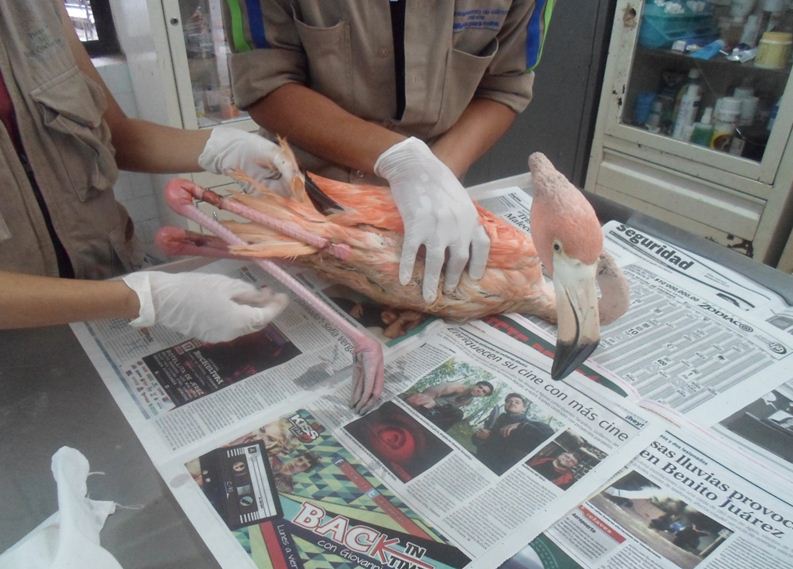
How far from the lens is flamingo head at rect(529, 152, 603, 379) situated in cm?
86

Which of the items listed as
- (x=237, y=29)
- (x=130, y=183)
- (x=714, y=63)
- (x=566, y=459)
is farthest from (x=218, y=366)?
(x=714, y=63)

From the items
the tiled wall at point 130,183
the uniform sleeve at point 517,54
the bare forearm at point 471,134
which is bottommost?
the tiled wall at point 130,183

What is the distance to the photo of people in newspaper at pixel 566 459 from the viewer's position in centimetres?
75

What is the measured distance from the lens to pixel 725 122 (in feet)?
7.04

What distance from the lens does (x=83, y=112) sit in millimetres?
947

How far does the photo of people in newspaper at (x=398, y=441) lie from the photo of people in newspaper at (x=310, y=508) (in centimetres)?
3

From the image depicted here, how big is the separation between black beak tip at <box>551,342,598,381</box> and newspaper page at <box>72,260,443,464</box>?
9.9 inches

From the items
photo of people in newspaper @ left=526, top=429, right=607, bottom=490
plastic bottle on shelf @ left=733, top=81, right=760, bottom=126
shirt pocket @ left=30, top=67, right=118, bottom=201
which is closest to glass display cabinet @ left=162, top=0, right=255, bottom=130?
shirt pocket @ left=30, top=67, right=118, bottom=201

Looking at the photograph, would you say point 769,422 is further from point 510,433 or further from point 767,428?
point 510,433

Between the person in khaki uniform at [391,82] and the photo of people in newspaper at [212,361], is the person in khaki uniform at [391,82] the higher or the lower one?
the higher one

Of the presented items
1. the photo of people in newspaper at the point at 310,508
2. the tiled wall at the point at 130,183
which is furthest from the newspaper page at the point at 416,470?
the tiled wall at the point at 130,183

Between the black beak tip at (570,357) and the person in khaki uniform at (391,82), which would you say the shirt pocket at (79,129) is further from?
the black beak tip at (570,357)

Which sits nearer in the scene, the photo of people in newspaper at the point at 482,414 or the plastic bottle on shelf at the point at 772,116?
the photo of people in newspaper at the point at 482,414

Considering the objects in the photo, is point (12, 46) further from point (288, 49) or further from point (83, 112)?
point (288, 49)
